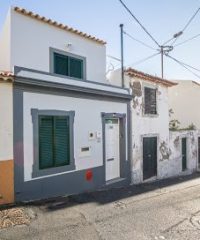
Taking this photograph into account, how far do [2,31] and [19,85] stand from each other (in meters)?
3.74

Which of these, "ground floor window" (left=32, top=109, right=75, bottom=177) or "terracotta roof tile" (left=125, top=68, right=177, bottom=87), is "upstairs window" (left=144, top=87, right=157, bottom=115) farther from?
"ground floor window" (left=32, top=109, right=75, bottom=177)

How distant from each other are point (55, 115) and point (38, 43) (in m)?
3.13

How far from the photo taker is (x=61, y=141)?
850 cm

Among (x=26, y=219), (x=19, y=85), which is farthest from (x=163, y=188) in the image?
(x=19, y=85)

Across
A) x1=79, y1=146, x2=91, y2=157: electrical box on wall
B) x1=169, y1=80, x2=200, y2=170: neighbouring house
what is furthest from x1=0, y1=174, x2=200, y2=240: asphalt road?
x1=169, y1=80, x2=200, y2=170: neighbouring house

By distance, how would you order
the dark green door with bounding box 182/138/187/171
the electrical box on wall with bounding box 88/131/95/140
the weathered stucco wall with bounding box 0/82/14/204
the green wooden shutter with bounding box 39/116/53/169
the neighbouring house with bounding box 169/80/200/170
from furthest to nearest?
the neighbouring house with bounding box 169/80/200/170 → the dark green door with bounding box 182/138/187/171 → the electrical box on wall with bounding box 88/131/95/140 → the green wooden shutter with bounding box 39/116/53/169 → the weathered stucco wall with bounding box 0/82/14/204

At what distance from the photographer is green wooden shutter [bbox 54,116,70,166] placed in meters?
8.32

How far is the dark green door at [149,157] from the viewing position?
12570 mm

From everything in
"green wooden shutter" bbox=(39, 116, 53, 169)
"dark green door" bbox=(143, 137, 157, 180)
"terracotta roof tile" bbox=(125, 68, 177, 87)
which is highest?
"terracotta roof tile" bbox=(125, 68, 177, 87)

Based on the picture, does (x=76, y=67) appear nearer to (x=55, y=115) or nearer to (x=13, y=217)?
(x=55, y=115)

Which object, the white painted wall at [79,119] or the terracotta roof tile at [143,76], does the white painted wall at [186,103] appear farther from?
the white painted wall at [79,119]

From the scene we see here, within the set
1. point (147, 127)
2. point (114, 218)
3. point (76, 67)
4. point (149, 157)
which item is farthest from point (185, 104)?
point (114, 218)

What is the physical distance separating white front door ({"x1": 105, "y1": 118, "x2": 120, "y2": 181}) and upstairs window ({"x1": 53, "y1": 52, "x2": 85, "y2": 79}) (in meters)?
2.29


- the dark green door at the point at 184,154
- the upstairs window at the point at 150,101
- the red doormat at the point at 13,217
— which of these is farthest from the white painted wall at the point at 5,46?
the dark green door at the point at 184,154
